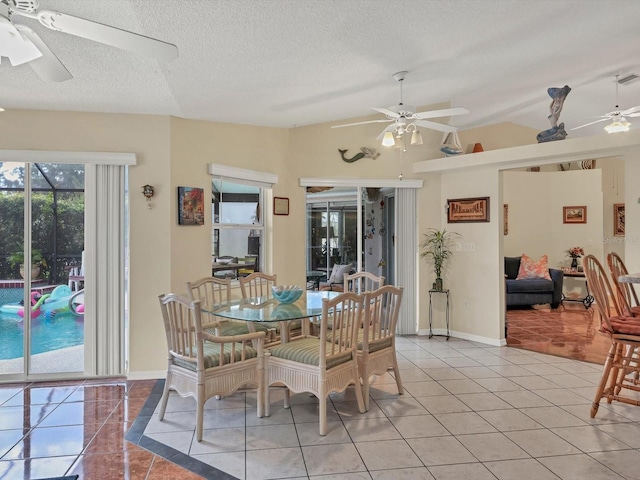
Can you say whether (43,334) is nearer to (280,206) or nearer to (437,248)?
(280,206)

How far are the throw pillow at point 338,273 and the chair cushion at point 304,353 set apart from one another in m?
2.48

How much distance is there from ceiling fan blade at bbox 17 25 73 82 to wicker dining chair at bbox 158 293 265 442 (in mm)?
1421

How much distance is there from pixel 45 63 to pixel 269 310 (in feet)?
6.97

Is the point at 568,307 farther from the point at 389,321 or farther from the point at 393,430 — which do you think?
the point at 393,430

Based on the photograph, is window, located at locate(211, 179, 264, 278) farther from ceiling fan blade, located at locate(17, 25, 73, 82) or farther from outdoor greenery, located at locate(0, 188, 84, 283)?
ceiling fan blade, located at locate(17, 25, 73, 82)

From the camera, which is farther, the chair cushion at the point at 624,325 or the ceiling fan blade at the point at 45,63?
the chair cushion at the point at 624,325

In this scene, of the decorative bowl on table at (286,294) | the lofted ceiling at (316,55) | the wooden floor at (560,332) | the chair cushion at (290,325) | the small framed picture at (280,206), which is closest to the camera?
the lofted ceiling at (316,55)

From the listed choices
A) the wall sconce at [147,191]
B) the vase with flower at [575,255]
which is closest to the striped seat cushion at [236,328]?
the wall sconce at [147,191]

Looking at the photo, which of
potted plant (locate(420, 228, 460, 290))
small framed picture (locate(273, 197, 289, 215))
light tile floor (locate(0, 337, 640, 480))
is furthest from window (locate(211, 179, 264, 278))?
potted plant (locate(420, 228, 460, 290))

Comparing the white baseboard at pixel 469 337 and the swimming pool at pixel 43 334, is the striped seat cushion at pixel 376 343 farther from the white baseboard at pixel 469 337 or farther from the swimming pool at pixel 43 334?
the swimming pool at pixel 43 334

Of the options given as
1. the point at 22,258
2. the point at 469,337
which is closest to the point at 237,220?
the point at 22,258

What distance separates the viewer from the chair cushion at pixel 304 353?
9.57 feet

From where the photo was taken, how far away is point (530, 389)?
12.0 ft

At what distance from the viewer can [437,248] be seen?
563 cm
